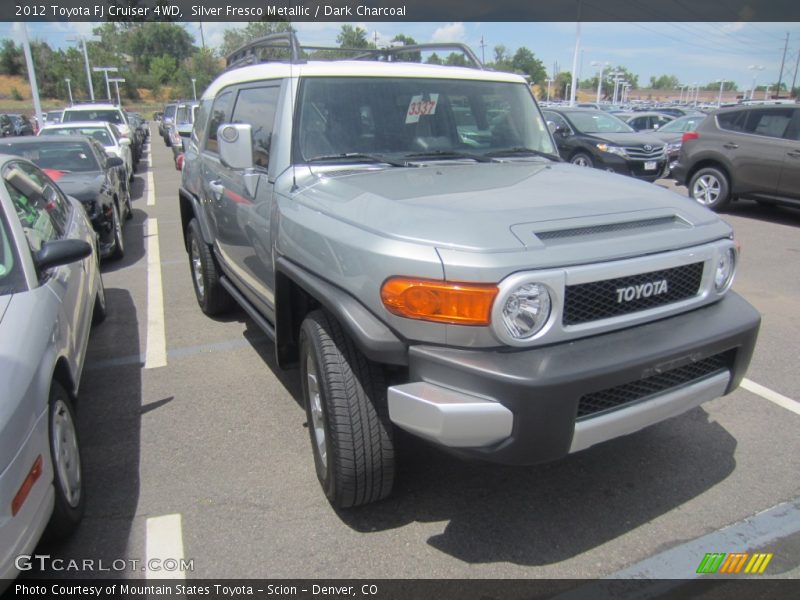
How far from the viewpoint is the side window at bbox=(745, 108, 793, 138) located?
30.4ft

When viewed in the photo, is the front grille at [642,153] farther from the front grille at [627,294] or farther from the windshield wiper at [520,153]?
the front grille at [627,294]

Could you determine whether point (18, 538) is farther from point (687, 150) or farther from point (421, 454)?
point (687, 150)

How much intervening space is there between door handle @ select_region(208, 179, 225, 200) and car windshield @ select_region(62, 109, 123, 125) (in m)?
15.6

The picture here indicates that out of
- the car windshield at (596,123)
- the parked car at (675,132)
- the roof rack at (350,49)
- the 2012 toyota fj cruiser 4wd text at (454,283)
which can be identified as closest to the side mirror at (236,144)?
the 2012 toyota fj cruiser 4wd text at (454,283)

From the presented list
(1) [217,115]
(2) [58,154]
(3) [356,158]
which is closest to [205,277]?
(1) [217,115]

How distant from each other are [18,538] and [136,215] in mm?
→ 9960

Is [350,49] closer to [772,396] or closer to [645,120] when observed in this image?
[772,396]

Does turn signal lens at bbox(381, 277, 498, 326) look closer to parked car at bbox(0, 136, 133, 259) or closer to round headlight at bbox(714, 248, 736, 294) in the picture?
round headlight at bbox(714, 248, 736, 294)

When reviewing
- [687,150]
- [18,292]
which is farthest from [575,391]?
[687,150]

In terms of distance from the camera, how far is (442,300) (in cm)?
223

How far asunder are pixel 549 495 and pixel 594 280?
4.10 feet

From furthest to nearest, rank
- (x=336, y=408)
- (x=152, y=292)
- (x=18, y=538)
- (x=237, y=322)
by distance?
(x=152, y=292), (x=237, y=322), (x=336, y=408), (x=18, y=538)

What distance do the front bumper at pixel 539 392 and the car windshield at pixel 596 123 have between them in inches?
455

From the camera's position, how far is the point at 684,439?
3500 millimetres
